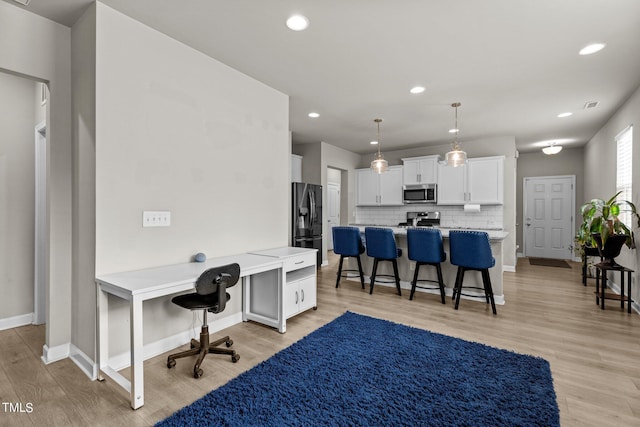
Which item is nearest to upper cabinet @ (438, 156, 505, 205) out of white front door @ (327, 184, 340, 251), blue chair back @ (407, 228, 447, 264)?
blue chair back @ (407, 228, 447, 264)

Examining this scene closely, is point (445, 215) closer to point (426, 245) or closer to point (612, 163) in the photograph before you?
point (612, 163)

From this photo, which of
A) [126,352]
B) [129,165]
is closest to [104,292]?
[126,352]

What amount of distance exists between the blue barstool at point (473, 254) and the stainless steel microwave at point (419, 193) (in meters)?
3.05

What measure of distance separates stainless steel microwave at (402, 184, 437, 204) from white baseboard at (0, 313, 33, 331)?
21.0 ft

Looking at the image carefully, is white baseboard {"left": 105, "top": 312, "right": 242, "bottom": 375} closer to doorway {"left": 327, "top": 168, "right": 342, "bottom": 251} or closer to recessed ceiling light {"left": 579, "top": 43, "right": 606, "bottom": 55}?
recessed ceiling light {"left": 579, "top": 43, "right": 606, "bottom": 55}

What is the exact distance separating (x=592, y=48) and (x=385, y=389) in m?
3.44

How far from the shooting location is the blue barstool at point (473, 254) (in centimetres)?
363

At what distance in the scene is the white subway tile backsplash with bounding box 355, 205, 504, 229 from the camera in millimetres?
6367

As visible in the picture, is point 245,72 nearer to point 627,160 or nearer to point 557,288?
point 627,160

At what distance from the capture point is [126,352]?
2.45m

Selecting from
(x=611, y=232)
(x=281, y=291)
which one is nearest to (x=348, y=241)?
(x=281, y=291)

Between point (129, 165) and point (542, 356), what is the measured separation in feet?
12.1

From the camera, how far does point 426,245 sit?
4.07 metres

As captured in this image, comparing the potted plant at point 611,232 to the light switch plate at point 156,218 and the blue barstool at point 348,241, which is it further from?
the light switch plate at point 156,218
